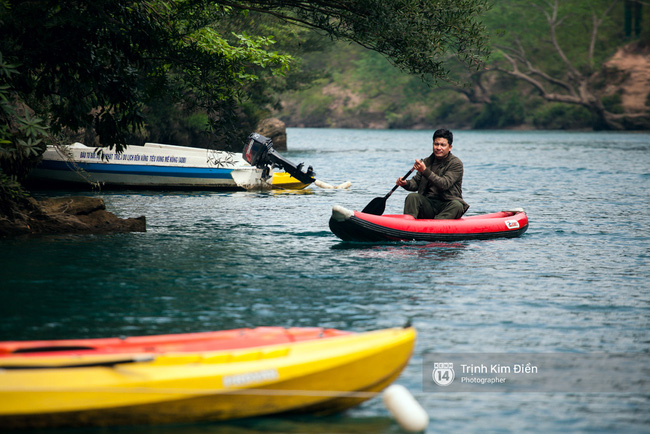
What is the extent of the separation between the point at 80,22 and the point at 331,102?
8827 centimetres

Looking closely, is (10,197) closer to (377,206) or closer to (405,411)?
(377,206)

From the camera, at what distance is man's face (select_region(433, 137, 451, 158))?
12109 mm

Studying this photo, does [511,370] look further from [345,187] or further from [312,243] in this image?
[345,187]

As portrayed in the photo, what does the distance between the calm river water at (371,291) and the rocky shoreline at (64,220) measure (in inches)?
20.0

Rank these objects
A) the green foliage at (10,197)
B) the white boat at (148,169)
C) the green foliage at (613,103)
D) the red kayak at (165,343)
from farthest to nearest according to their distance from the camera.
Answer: the green foliage at (613,103) → the white boat at (148,169) → the green foliage at (10,197) → the red kayak at (165,343)

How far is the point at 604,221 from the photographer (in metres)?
15.7

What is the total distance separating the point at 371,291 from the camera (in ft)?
29.7

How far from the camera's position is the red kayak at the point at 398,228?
11.9m

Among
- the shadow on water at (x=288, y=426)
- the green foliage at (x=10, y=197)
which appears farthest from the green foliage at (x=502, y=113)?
the shadow on water at (x=288, y=426)

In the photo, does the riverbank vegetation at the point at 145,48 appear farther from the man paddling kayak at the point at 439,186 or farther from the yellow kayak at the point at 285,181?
the yellow kayak at the point at 285,181

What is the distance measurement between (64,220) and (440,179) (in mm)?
6618

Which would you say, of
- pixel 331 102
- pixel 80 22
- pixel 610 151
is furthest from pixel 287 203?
pixel 331 102

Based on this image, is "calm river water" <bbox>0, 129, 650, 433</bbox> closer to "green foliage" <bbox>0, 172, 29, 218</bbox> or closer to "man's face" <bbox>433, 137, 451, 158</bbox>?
"green foliage" <bbox>0, 172, 29, 218</bbox>

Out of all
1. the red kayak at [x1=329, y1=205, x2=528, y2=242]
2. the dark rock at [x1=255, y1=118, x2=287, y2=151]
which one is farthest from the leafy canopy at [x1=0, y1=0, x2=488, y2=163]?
the dark rock at [x1=255, y1=118, x2=287, y2=151]
